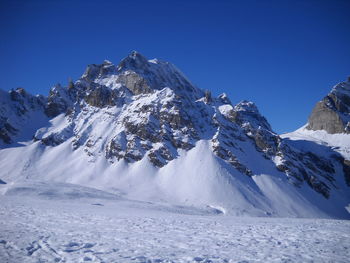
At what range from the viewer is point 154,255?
9383 millimetres

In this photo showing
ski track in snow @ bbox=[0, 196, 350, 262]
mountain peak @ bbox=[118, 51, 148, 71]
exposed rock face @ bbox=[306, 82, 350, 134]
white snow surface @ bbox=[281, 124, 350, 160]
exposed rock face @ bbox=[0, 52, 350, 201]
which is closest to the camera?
ski track in snow @ bbox=[0, 196, 350, 262]

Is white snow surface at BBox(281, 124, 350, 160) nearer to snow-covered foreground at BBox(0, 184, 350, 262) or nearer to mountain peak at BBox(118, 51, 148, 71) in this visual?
mountain peak at BBox(118, 51, 148, 71)

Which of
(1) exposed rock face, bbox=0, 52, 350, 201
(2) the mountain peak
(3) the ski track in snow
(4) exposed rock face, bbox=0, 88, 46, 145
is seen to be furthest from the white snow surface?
(4) exposed rock face, bbox=0, 88, 46, 145

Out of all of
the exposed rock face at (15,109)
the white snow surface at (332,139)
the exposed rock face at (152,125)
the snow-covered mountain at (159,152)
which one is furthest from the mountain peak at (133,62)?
the white snow surface at (332,139)

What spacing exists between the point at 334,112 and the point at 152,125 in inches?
4112

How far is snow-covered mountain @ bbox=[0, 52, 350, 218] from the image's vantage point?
Result: 66.6 m

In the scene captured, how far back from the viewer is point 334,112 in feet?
423

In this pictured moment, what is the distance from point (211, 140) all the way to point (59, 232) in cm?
A: 7599

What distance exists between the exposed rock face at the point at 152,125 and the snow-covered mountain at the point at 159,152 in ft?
1.50

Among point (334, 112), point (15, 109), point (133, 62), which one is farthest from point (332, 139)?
point (15, 109)

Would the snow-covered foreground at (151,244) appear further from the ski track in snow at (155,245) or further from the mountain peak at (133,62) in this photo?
the mountain peak at (133,62)

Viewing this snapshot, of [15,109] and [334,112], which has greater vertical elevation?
[334,112]

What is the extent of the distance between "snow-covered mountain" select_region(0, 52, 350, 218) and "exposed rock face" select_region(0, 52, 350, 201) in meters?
0.46

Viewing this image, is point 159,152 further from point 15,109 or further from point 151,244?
point 15,109
